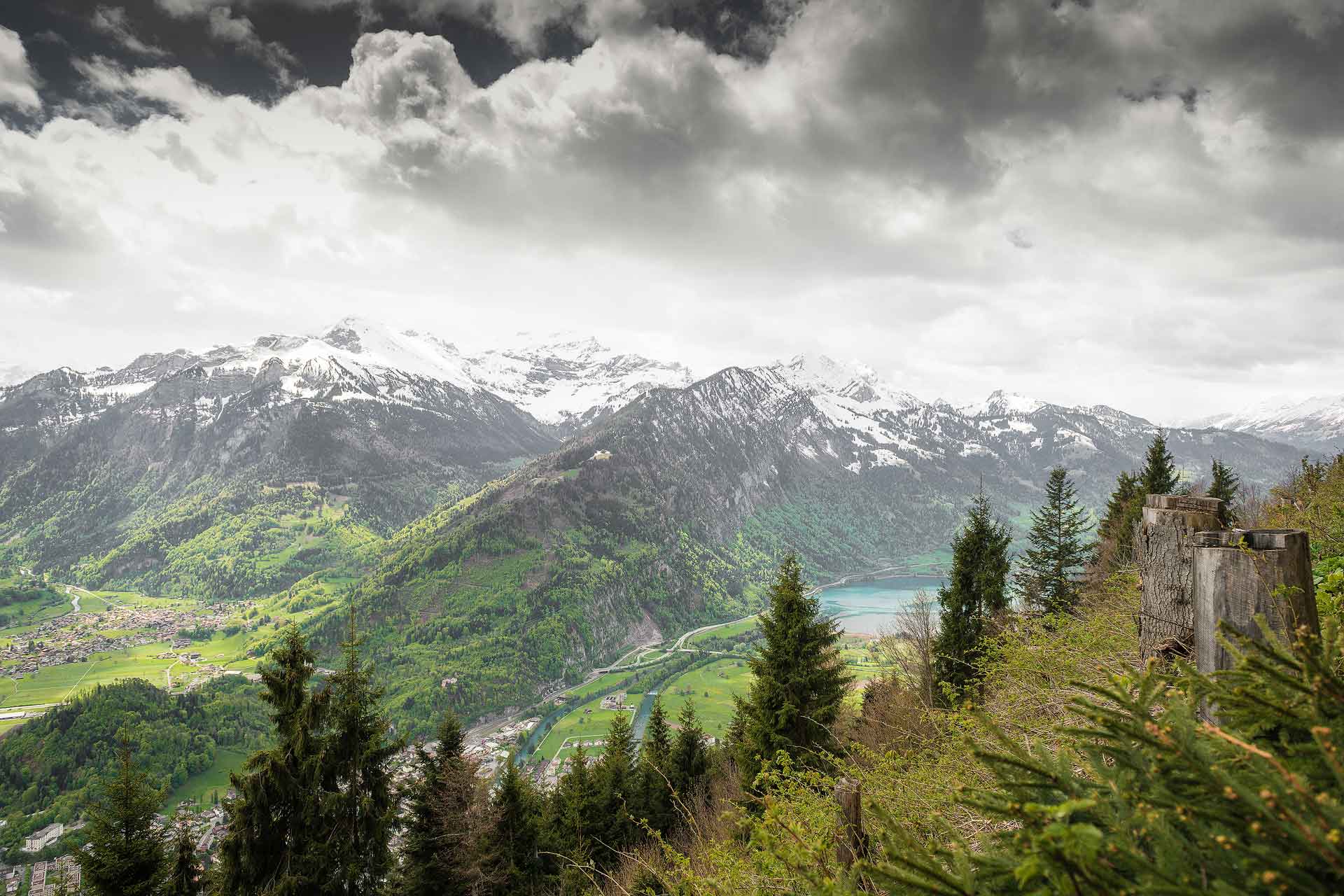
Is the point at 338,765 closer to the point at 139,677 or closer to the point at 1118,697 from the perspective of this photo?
the point at 1118,697

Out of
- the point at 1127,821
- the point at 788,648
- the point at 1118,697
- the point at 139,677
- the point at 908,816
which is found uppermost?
the point at 1118,697

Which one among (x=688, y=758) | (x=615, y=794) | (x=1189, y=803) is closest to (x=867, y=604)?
(x=688, y=758)

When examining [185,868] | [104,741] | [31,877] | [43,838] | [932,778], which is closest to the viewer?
[932,778]

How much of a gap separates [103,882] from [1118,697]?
18.5m

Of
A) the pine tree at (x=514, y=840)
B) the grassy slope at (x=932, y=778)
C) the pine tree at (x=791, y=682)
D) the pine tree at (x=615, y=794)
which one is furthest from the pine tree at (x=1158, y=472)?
the pine tree at (x=514, y=840)

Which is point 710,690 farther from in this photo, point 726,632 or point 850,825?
point 850,825

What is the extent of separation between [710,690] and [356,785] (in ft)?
321

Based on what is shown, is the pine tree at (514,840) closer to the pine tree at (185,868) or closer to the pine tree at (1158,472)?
the pine tree at (185,868)

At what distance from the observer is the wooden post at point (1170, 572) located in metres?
3.93

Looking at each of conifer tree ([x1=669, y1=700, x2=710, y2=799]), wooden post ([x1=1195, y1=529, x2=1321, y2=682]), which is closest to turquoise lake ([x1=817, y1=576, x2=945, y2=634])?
conifer tree ([x1=669, y1=700, x2=710, y2=799])

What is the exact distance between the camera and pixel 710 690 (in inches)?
3971

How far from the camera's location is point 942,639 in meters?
22.0

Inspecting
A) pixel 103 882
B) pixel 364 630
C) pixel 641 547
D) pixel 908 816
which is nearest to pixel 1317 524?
pixel 908 816

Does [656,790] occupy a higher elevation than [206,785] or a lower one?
higher
